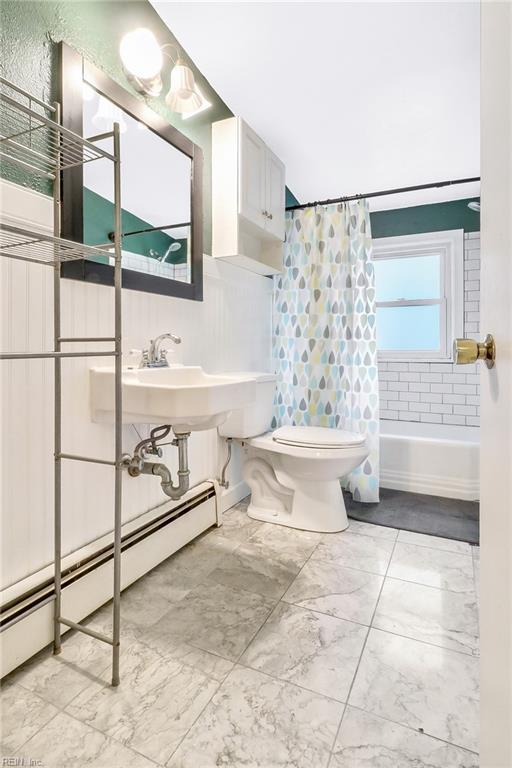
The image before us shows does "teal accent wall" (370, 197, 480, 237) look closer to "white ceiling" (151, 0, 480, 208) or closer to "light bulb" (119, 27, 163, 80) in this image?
"white ceiling" (151, 0, 480, 208)

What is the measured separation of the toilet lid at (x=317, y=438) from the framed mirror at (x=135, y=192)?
2.85 feet

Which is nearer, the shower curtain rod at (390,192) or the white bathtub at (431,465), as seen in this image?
the shower curtain rod at (390,192)

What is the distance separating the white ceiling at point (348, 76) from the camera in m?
1.68

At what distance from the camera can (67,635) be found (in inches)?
52.6

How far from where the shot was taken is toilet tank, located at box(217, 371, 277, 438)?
2242 millimetres

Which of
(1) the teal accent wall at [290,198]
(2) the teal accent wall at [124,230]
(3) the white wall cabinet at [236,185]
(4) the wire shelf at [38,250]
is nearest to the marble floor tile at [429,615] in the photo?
(4) the wire shelf at [38,250]

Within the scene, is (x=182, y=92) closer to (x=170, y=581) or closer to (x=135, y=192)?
(x=135, y=192)

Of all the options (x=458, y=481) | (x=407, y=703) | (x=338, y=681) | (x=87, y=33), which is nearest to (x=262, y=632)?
(x=338, y=681)

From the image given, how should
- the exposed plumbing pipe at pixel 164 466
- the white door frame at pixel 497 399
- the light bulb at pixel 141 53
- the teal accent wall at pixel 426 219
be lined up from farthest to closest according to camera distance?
the teal accent wall at pixel 426 219
the light bulb at pixel 141 53
the exposed plumbing pipe at pixel 164 466
the white door frame at pixel 497 399

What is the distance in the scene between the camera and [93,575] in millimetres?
1425

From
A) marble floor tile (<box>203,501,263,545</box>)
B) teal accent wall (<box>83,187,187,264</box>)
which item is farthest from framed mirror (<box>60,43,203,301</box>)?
marble floor tile (<box>203,501,263,545</box>)

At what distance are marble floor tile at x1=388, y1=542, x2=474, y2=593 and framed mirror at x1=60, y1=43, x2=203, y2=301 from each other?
62.5 inches

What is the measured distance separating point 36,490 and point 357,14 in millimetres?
2181

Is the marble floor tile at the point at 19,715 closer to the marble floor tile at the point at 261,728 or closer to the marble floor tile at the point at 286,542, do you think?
the marble floor tile at the point at 261,728
